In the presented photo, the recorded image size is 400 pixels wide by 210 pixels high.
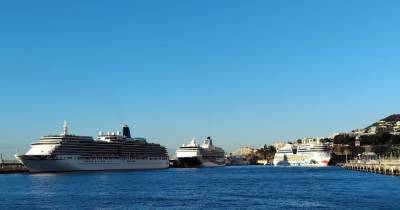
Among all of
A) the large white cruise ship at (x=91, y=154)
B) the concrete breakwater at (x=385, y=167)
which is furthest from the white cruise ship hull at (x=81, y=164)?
the concrete breakwater at (x=385, y=167)

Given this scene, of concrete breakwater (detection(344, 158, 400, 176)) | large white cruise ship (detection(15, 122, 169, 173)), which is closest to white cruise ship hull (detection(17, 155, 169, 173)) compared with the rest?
large white cruise ship (detection(15, 122, 169, 173))

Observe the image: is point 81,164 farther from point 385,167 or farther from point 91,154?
point 385,167

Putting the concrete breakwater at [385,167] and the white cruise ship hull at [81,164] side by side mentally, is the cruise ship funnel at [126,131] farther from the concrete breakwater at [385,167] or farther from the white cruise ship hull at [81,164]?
the concrete breakwater at [385,167]

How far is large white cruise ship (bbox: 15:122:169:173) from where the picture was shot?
136 m

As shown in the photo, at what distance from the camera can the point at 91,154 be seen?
150 metres

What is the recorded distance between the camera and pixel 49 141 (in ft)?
457

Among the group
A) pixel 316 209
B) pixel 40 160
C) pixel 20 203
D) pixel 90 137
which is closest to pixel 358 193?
pixel 316 209

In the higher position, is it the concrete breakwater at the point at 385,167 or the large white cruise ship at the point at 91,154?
the large white cruise ship at the point at 91,154

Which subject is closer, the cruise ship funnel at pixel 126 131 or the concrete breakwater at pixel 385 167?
the concrete breakwater at pixel 385 167

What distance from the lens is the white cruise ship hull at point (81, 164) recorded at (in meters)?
135

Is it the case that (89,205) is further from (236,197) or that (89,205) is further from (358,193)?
(358,193)

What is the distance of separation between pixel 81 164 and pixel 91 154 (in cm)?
535

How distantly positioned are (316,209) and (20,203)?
89.1 ft

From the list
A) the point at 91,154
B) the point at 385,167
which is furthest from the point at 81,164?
the point at 385,167
